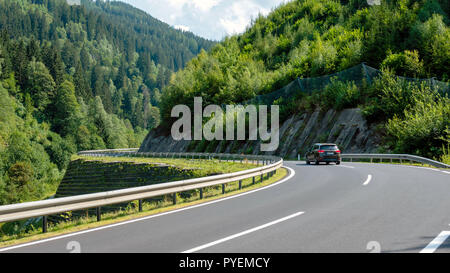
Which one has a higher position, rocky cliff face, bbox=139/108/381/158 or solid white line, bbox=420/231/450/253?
rocky cliff face, bbox=139/108/381/158

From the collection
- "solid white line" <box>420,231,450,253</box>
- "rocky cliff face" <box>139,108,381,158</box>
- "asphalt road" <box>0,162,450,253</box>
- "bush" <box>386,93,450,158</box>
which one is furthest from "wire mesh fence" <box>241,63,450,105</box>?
"solid white line" <box>420,231,450,253</box>

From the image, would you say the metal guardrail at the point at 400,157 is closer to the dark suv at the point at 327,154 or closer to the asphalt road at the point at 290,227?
the dark suv at the point at 327,154

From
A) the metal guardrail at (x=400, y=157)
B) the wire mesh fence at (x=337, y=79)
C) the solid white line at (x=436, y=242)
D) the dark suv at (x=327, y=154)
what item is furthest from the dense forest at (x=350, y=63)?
the solid white line at (x=436, y=242)

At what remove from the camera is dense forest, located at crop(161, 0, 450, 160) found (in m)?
27.8

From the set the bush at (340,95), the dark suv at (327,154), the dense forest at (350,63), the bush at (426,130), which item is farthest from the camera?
the bush at (340,95)

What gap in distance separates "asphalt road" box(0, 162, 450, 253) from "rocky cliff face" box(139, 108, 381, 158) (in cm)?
2179

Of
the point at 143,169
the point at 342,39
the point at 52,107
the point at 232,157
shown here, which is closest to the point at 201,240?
the point at 143,169

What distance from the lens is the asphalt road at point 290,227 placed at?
6121mm

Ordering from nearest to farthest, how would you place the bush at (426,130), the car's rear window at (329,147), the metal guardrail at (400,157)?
the metal guardrail at (400,157), the bush at (426,130), the car's rear window at (329,147)

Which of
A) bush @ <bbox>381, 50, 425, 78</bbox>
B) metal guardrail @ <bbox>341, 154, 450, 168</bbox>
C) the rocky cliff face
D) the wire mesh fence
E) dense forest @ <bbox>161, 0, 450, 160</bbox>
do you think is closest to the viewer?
metal guardrail @ <bbox>341, 154, 450, 168</bbox>

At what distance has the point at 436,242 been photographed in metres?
6.10

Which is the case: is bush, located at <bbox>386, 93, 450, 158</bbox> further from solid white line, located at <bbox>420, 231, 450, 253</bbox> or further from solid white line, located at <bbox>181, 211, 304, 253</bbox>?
solid white line, located at <bbox>420, 231, 450, 253</bbox>

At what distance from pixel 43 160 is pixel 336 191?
8627 centimetres

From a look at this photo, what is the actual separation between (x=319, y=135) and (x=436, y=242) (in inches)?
1241
